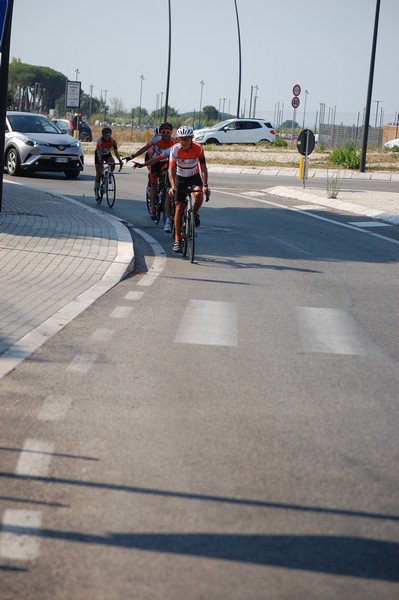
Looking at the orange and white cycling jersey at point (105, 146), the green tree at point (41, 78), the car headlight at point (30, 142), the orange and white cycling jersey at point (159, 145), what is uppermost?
the green tree at point (41, 78)

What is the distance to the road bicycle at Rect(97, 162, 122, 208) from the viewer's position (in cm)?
2198

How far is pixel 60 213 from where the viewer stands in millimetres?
19812

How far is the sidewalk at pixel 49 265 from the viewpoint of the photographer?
358 inches

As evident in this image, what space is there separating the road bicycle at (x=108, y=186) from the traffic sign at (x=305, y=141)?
24.3 ft

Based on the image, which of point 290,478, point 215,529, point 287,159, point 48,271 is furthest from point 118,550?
point 287,159

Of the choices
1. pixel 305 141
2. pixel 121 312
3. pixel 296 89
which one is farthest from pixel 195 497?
pixel 296 89

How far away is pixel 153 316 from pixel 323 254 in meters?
6.58

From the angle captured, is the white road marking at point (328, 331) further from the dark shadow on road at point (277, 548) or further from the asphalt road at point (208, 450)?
the dark shadow on road at point (277, 548)

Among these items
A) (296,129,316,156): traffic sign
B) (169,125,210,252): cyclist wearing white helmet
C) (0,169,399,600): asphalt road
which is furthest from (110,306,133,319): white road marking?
(296,129,316,156): traffic sign

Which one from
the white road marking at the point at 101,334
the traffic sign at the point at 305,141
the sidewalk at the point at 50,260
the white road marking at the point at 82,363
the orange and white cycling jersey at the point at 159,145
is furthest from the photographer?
the traffic sign at the point at 305,141

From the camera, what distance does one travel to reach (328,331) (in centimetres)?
970

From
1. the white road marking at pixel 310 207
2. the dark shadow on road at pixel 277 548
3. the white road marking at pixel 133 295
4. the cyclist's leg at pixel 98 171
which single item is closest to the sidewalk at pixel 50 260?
the white road marking at pixel 133 295

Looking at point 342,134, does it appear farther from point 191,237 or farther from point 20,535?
point 20,535

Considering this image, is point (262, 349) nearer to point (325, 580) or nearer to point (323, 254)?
point (325, 580)
